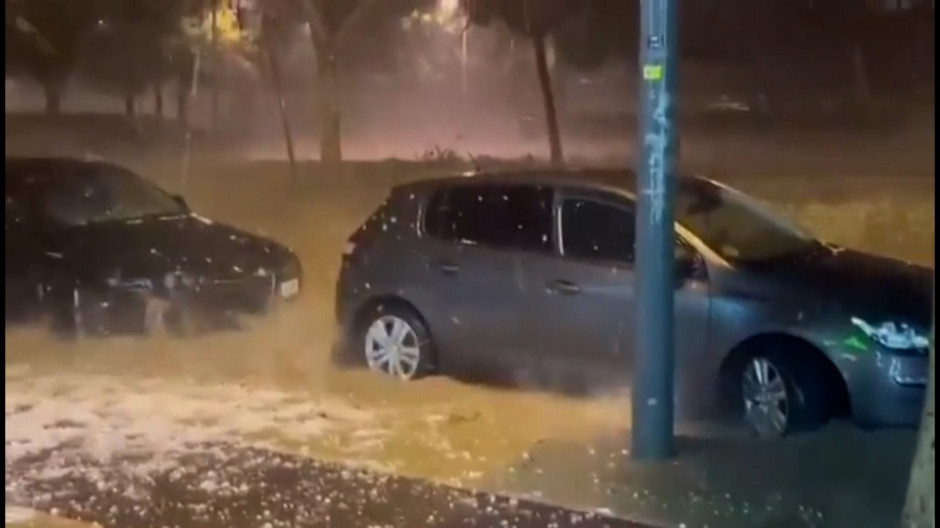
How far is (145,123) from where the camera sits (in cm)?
776

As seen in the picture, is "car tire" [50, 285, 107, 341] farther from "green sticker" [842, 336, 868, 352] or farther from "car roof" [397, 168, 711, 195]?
"green sticker" [842, 336, 868, 352]

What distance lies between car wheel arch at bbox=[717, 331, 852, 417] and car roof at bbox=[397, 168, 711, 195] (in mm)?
788

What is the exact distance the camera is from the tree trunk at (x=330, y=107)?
7.29 meters

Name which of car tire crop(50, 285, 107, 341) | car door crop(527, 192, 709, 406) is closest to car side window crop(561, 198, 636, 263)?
car door crop(527, 192, 709, 406)

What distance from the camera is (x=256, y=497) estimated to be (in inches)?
251

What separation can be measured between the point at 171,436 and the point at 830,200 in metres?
3.55

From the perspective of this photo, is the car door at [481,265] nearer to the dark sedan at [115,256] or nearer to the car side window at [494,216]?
the car side window at [494,216]

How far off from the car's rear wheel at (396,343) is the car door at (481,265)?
0.09 m

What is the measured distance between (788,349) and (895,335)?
47 centimetres

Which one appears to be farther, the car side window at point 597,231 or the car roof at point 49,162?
the car roof at point 49,162

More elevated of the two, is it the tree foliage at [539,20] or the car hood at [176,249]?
the tree foliage at [539,20]

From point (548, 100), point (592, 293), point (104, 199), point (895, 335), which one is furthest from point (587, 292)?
point (104, 199)

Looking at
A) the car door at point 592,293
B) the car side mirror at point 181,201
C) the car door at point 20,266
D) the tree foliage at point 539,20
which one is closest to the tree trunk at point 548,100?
the tree foliage at point 539,20

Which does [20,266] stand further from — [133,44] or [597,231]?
[597,231]
